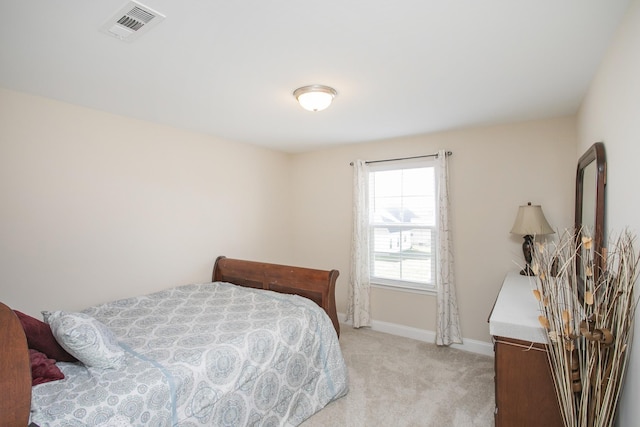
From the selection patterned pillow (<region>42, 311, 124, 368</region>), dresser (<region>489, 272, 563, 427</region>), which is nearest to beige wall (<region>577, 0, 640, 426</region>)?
dresser (<region>489, 272, 563, 427</region>)

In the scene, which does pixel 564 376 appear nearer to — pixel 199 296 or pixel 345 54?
pixel 345 54

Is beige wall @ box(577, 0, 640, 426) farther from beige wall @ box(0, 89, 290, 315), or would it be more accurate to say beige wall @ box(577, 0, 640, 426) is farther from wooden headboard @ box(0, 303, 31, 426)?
beige wall @ box(0, 89, 290, 315)

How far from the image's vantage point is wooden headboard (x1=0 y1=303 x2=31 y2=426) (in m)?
1.04

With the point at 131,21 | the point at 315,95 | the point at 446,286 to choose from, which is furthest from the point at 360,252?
the point at 131,21

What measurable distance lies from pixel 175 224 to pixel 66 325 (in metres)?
Result: 1.74

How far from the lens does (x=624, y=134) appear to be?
4.65 ft

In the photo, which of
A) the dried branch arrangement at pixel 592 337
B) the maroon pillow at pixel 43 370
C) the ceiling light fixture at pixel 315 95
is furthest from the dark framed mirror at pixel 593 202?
the maroon pillow at pixel 43 370

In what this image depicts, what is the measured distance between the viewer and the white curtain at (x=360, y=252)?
3.94m

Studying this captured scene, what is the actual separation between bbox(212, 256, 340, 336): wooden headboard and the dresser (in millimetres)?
1346

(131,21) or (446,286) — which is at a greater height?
(131,21)

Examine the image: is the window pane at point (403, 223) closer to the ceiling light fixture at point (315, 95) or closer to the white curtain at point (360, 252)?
the white curtain at point (360, 252)

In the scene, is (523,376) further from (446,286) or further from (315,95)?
(315,95)

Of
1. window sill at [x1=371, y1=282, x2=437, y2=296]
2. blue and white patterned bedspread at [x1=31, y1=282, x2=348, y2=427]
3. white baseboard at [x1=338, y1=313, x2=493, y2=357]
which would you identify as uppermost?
window sill at [x1=371, y1=282, x2=437, y2=296]

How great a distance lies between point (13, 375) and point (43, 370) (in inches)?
25.2
